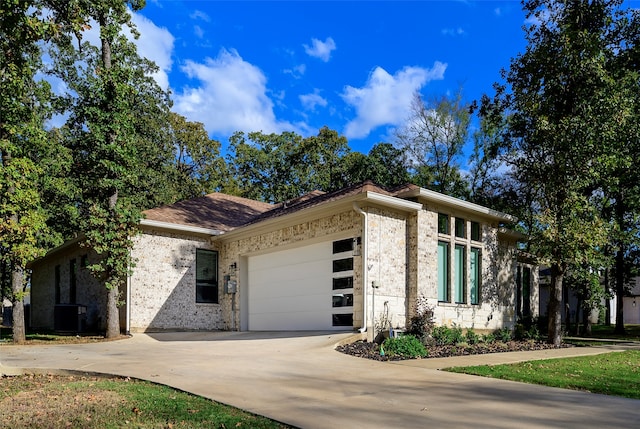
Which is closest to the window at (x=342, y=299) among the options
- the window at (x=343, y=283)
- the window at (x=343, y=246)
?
the window at (x=343, y=283)

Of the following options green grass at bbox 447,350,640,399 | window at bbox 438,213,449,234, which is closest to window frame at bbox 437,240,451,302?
window at bbox 438,213,449,234

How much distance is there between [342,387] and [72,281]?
59.5 ft

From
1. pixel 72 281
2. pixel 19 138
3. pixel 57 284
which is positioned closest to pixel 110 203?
pixel 19 138

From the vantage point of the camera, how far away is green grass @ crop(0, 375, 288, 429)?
550 cm

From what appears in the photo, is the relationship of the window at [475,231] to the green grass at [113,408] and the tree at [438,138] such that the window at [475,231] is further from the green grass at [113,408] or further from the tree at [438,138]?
the tree at [438,138]

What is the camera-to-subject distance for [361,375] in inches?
340

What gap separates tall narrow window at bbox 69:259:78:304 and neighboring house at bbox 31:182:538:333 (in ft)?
1.67

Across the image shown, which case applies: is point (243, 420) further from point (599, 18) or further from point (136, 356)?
point (599, 18)

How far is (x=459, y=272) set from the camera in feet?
53.3

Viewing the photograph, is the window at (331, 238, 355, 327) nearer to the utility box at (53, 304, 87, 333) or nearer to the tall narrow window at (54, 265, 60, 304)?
the utility box at (53, 304, 87, 333)

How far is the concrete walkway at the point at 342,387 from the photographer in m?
5.82

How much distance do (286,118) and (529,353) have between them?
28536 mm

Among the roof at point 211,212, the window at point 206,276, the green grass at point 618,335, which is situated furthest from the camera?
the green grass at point 618,335

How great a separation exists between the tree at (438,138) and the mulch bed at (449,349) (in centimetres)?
1557
